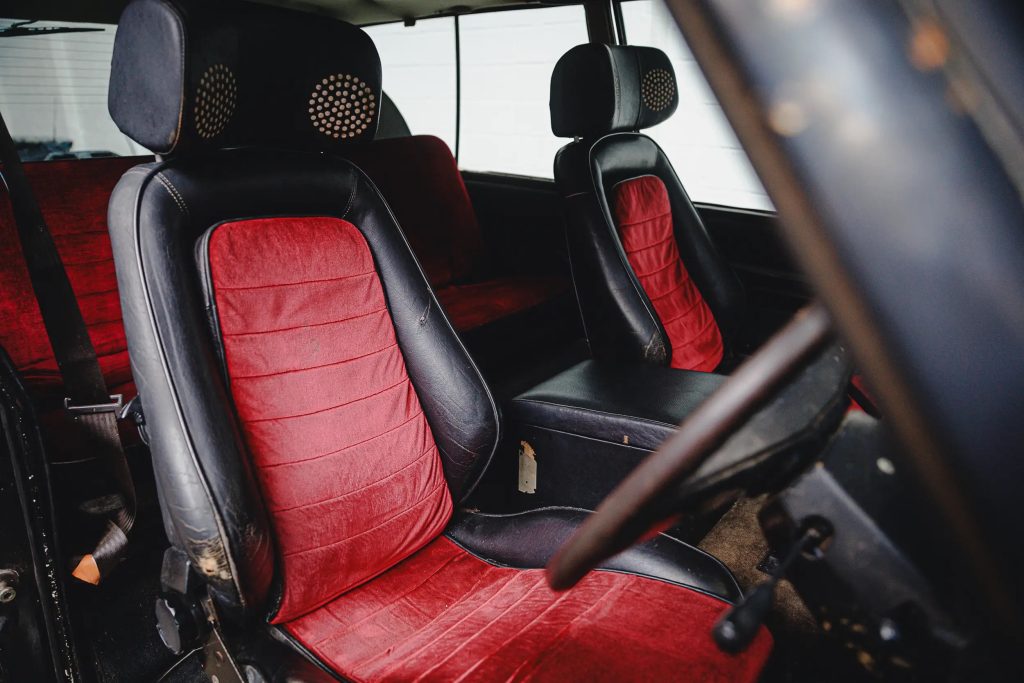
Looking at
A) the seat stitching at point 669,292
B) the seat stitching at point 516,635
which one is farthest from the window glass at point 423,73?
the seat stitching at point 516,635

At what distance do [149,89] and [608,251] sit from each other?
1.13 meters

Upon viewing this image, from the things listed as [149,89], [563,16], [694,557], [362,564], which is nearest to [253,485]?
[362,564]

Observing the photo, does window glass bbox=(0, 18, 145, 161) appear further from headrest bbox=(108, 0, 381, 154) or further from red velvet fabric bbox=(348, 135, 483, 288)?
headrest bbox=(108, 0, 381, 154)

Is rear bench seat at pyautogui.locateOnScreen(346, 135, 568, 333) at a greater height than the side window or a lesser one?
lesser

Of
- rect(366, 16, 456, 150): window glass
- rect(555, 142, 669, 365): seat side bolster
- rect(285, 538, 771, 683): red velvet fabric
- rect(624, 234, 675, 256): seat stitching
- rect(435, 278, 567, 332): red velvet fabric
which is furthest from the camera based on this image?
rect(366, 16, 456, 150): window glass

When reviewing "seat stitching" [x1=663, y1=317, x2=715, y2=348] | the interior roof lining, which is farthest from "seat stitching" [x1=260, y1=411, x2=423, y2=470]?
the interior roof lining

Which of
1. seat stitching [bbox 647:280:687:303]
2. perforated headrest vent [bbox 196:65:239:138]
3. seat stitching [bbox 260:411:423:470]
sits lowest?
seat stitching [bbox 647:280:687:303]

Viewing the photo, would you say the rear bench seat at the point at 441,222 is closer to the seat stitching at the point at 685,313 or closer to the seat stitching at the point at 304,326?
the seat stitching at the point at 685,313

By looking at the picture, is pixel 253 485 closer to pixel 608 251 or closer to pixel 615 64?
pixel 608 251

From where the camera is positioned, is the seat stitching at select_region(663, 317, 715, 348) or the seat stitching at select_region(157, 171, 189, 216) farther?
the seat stitching at select_region(663, 317, 715, 348)

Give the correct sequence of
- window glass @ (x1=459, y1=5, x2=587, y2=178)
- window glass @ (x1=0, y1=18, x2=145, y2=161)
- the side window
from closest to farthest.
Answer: the side window, window glass @ (x1=0, y1=18, x2=145, y2=161), window glass @ (x1=459, y1=5, x2=587, y2=178)

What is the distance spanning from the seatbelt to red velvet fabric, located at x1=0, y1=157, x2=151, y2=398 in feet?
2.48

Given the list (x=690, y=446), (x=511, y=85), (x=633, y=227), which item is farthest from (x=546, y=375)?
(x=511, y=85)

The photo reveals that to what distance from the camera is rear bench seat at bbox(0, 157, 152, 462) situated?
5.79 ft
